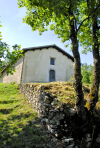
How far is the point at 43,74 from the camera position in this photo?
52.5 ft

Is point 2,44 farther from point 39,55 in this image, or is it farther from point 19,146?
point 39,55

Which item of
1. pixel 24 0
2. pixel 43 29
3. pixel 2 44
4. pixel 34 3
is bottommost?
pixel 2 44

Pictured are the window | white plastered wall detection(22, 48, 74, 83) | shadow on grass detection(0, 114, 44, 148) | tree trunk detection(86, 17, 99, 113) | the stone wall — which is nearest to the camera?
shadow on grass detection(0, 114, 44, 148)

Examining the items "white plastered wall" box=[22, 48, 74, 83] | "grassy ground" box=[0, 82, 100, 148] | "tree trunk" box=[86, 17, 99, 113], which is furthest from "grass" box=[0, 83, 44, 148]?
"white plastered wall" box=[22, 48, 74, 83]

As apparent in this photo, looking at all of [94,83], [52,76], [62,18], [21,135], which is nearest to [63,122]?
[21,135]

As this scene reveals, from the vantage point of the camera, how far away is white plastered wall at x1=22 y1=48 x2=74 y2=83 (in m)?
15.0

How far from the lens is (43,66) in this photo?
1617cm

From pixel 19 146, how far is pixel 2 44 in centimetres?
504

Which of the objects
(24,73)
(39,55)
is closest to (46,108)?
(24,73)

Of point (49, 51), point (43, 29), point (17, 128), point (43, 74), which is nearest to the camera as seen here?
point (17, 128)

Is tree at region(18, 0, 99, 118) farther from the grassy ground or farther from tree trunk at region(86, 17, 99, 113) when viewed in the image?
the grassy ground

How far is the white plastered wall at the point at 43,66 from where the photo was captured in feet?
49.2

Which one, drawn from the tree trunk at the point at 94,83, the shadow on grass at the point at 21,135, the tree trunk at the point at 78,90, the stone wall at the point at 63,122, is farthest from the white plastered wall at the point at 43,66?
the tree trunk at the point at 78,90

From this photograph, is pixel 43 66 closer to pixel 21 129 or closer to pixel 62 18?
pixel 62 18
